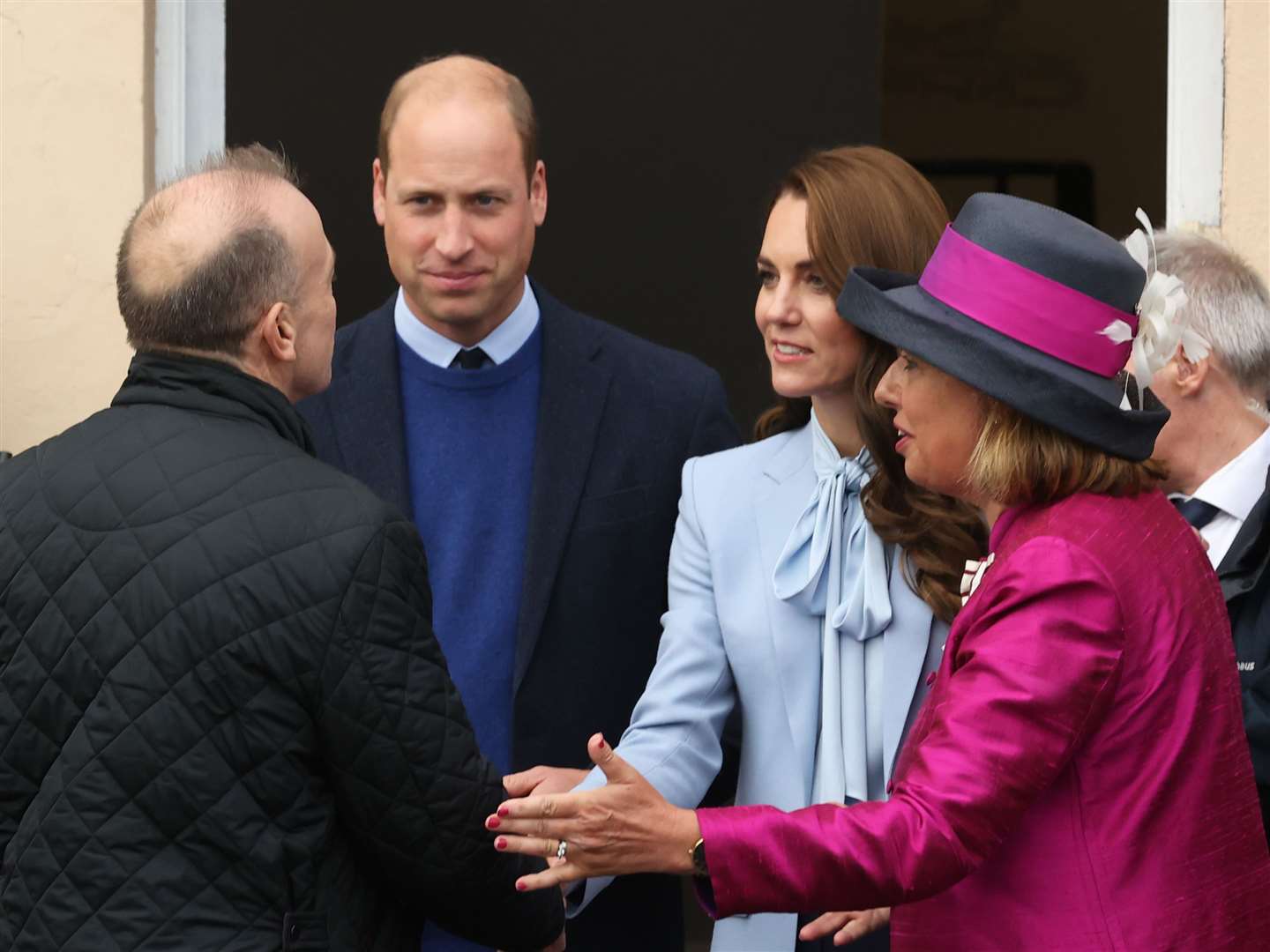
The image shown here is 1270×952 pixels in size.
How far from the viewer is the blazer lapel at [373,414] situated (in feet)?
9.95

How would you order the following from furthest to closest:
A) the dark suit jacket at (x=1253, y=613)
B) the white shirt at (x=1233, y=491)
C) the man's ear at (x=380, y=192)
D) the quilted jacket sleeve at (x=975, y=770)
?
the man's ear at (x=380, y=192), the white shirt at (x=1233, y=491), the dark suit jacket at (x=1253, y=613), the quilted jacket sleeve at (x=975, y=770)

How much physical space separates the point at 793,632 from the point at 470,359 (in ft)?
2.78

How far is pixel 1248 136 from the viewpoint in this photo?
3.63 metres

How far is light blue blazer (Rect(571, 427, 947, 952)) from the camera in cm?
263

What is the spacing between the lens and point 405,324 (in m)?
3.17

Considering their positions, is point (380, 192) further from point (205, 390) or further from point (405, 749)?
point (405, 749)

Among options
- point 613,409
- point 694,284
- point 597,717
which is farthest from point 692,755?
point 694,284

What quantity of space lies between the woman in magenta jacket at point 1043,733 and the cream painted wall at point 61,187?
6.30ft

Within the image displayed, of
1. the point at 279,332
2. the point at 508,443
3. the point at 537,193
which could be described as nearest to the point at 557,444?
the point at 508,443

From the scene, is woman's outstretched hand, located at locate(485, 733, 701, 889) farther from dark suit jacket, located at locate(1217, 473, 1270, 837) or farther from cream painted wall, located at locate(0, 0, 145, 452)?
cream painted wall, located at locate(0, 0, 145, 452)

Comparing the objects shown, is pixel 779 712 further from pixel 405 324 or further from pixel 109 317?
pixel 109 317

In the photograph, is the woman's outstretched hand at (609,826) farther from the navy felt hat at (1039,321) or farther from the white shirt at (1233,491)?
the white shirt at (1233,491)

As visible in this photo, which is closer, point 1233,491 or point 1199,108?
point 1233,491

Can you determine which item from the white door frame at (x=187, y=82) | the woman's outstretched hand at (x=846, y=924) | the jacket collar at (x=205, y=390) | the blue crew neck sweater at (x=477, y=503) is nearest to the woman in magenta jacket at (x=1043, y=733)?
the woman's outstretched hand at (x=846, y=924)
